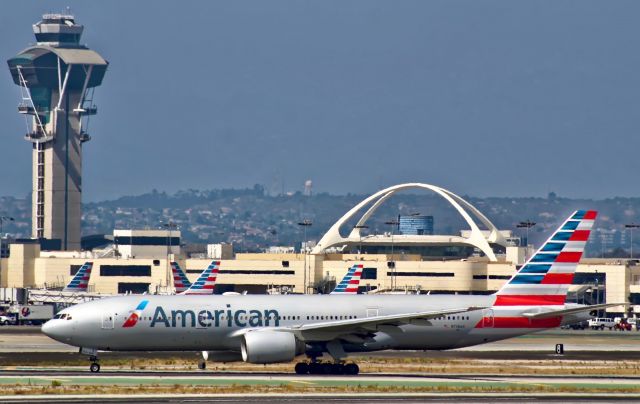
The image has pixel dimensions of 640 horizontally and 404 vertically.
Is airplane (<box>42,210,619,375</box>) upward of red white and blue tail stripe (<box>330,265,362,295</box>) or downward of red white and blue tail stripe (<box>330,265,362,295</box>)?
downward

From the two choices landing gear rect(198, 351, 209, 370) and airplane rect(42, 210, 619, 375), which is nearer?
airplane rect(42, 210, 619, 375)

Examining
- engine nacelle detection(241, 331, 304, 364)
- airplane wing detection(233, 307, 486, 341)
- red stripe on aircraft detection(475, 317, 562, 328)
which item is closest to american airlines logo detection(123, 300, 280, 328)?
airplane wing detection(233, 307, 486, 341)

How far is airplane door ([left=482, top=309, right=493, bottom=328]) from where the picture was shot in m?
74.3

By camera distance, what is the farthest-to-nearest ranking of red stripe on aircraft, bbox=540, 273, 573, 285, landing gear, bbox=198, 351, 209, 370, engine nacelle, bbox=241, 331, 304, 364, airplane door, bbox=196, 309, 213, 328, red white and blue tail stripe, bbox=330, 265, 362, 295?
red white and blue tail stripe, bbox=330, 265, 362, 295 → red stripe on aircraft, bbox=540, 273, 573, 285 → landing gear, bbox=198, 351, 209, 370 → airplane door, bbox=196, 309, 213, 328 → engine nacelle, bbox=241, 331, 304, 364

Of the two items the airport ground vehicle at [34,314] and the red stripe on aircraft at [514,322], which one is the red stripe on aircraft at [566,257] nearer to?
the red stripe on aircraft at [514,322]

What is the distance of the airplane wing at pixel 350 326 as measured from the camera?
69938 millimetres

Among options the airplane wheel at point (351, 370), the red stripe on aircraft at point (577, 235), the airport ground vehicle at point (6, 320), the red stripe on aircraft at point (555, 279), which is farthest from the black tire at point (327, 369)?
the airport ground vehicle at point (6, 320)

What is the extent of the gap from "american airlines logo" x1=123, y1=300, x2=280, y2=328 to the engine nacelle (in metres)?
1.70

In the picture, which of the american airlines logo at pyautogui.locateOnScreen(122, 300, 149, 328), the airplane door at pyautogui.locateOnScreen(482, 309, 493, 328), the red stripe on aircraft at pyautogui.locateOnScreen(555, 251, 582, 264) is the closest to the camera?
the american airlines logo at pyautogui.locateOnScreen(122, 300, 149, 328)

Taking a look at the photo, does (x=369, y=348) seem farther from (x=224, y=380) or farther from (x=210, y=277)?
(x=210, y=277)

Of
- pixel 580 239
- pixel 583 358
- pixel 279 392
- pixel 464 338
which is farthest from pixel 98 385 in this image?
pixel 583 358

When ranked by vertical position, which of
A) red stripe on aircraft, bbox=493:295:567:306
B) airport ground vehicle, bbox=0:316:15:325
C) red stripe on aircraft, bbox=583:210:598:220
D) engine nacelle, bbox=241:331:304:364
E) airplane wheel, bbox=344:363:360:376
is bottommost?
airport ground vehicle, bbox=0:316:15:325

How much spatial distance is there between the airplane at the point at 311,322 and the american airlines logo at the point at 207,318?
0.05 meters

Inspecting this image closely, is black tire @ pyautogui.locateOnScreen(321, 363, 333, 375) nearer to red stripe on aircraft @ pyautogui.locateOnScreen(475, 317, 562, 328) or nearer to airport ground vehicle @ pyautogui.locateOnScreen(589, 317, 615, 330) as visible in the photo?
red stripe on aircraft @ pyautogui.locateOnScreen(475, 317, 562, 328)
